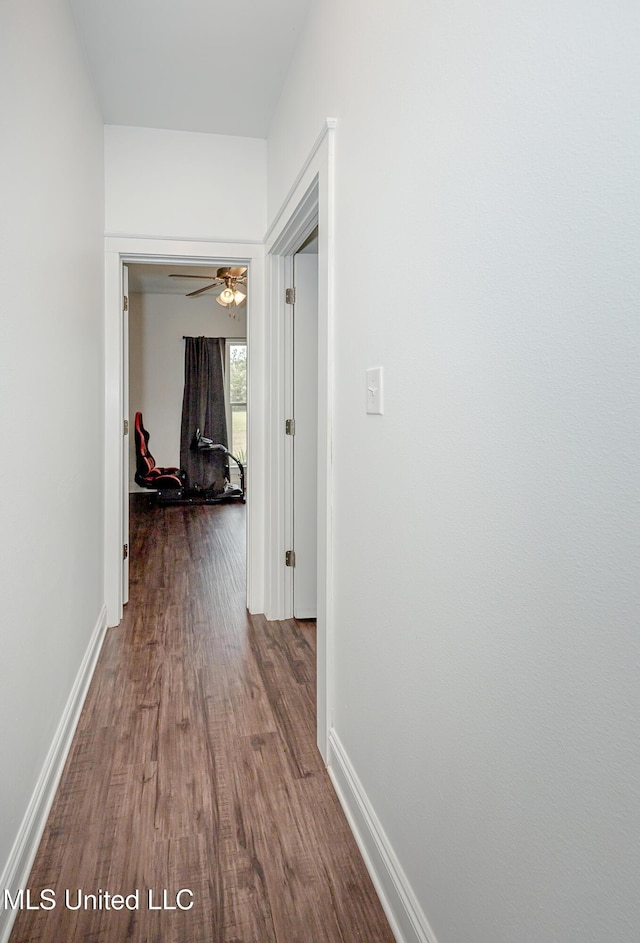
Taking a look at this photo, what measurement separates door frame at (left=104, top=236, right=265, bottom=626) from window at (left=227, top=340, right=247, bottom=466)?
4.93m

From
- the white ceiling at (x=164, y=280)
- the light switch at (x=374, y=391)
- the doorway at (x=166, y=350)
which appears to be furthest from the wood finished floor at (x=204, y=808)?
the doorway at (x=166, y=350)

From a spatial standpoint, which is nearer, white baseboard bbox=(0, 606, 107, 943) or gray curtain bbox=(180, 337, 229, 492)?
white baseboard bbox=(0, 606, 107, 943)

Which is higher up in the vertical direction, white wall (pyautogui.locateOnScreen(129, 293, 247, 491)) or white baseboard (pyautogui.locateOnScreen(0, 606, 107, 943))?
white wall (pyautogui.locateOnScreen(129, 293, 247, 491))

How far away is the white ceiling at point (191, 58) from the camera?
2262 mm

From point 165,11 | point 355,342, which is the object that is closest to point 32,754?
point 355,342

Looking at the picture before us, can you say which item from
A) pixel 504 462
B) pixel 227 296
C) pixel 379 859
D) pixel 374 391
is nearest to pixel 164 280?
pixel 227 296

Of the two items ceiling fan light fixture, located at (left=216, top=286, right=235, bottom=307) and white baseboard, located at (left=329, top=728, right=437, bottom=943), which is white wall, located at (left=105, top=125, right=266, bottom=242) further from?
white baseboard, located at (left=329, top=728, right=437, bottom=943)

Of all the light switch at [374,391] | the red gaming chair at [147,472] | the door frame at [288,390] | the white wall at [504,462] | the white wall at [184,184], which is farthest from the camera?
the red gaming chair at [147,472]

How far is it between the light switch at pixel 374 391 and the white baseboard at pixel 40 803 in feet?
4.51

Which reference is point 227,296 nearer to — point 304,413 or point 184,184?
point 184,184

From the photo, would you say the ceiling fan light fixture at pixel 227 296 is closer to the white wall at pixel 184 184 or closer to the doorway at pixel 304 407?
the white wall at pixel 184 184

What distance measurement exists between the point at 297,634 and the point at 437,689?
2.04 meters

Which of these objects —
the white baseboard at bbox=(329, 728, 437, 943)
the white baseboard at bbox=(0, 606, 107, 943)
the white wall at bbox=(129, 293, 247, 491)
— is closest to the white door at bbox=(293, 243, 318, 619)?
the white baseboard at bbox=(0, 606, 107, 943)

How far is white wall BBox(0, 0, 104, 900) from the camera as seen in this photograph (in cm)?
147
